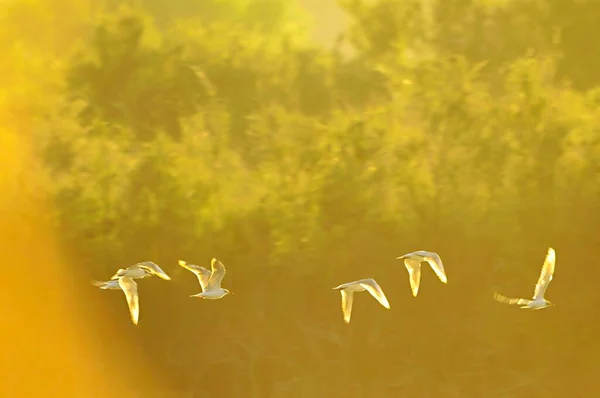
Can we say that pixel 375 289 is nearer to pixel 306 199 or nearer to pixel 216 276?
pixel 216 276

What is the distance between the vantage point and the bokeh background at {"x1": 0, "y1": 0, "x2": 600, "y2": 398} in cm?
995

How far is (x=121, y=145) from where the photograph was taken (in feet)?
37.2

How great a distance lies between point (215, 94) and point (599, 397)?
16.5 feet

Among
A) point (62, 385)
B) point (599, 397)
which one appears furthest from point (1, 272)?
point (599, 397)

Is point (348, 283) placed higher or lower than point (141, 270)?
lower

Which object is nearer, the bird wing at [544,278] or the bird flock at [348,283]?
the bird flock at [348,283]

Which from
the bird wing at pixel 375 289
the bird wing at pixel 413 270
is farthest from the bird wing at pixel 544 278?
the bird wing at pixel 375 289

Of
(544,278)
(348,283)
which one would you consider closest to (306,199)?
(348,283)

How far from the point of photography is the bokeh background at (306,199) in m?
9.95

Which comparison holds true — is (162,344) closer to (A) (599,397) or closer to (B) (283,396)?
(B) (283,396)

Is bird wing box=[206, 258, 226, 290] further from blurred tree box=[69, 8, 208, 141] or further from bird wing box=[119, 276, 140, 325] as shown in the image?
blurred tree box=[69, 8, 208, 141]

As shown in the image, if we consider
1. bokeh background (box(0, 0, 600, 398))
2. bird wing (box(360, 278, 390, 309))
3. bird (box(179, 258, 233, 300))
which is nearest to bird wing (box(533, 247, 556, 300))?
bird wing (box(360, 278, 390, 309))

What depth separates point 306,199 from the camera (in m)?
10.8

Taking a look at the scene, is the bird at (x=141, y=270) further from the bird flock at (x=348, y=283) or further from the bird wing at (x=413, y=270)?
the bird wing at (x=413, y=270)
